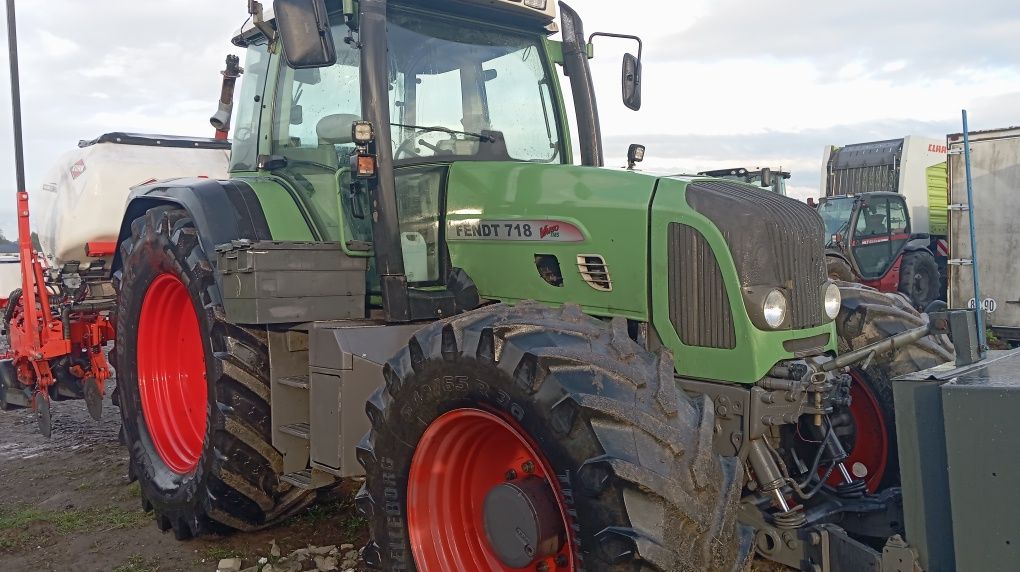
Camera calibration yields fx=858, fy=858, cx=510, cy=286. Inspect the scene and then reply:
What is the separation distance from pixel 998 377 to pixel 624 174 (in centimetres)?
155

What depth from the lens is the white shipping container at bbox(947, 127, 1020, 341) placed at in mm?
11031

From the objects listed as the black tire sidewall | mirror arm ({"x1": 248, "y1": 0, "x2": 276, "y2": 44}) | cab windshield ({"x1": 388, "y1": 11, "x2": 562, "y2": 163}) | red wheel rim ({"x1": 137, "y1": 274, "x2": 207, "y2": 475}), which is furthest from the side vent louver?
red wheel rim ({"x1": 137, "y1": 274, "x2": 207, "y2": 475})

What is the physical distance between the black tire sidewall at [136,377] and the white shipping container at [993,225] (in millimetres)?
10031

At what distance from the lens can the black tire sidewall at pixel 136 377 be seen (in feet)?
13.9

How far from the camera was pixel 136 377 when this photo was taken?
5.04 metres

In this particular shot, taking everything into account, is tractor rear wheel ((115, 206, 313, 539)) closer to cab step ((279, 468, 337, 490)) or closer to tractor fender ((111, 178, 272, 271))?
tractor fender ((111, 178, 272, 271))

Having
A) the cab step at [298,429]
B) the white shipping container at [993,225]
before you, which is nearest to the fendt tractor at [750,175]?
the white shipping container at [993,225]

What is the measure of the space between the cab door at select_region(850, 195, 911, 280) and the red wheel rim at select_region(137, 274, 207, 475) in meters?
12.2

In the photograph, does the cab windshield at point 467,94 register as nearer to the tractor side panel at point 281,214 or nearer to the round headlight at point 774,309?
the tractor side panel at point 281,214

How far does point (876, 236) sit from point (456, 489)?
13437 millimetres

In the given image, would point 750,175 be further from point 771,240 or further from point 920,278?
point 771,240

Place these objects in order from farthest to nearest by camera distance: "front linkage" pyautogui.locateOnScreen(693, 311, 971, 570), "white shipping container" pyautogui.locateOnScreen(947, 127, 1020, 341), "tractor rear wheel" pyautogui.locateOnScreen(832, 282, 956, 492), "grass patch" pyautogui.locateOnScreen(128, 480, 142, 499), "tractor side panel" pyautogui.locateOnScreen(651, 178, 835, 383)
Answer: "white shipping container" pyautogui.locateOnScreen(947, 127, 1020, 341) < "grass patch" pyautogui.locateOnScreen(128, 480, 142, 499) < "tractor rear wheel" pyautogui.locateOnScreen(832, 282, 956, 492) < "tractor side panel" pyautogui.locateOnScreen(651, 178, 835, 383) < "front linkage" pyautogui.locateOnScreen(693, 311, 971, 570)

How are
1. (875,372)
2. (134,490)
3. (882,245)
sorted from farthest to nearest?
1. (882,245)
2. (134,490)
3. (875,372)

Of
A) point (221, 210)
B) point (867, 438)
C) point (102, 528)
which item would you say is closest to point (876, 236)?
point (867, 438)
